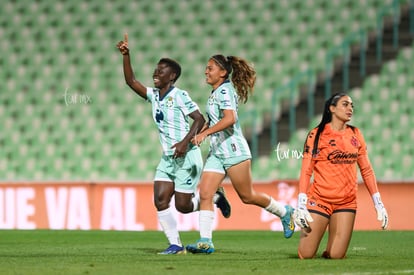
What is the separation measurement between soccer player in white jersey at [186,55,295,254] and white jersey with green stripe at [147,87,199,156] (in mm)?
232

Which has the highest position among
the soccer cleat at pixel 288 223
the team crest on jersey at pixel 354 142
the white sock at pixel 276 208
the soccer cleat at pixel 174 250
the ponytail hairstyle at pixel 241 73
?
the ponytail hairstyle at pixel 241 73

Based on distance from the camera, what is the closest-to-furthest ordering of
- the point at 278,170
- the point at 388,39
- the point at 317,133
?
1. the point at 317,133
2. the point at 278,170
3. the point at 388,39

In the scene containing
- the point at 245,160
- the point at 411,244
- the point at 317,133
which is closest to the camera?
the point at 317,133

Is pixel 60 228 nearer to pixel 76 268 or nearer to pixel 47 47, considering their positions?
pixel 47 47

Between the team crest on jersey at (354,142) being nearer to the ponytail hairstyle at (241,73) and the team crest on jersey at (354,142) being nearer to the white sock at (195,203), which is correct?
the ponytail hairstyle at (241,73)

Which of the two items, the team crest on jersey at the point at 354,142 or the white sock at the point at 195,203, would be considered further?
the white sock at the point at 195,203

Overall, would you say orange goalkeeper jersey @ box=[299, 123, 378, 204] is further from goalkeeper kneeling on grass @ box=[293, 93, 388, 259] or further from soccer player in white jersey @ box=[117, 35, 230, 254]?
soccer player in white jersey @ box=[117, 35, 230, 254]

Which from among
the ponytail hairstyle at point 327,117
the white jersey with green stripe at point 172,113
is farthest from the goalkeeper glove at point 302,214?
the white jersey with green stripe at point 172,113

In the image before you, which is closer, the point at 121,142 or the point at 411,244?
the point at 411,244

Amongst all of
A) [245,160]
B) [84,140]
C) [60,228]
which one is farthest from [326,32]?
[245,160]

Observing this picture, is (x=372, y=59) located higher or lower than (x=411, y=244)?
higher

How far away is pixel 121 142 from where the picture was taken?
1802cm

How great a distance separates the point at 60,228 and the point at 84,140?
9.95 feet

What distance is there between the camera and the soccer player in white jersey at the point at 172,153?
10.0 metres
